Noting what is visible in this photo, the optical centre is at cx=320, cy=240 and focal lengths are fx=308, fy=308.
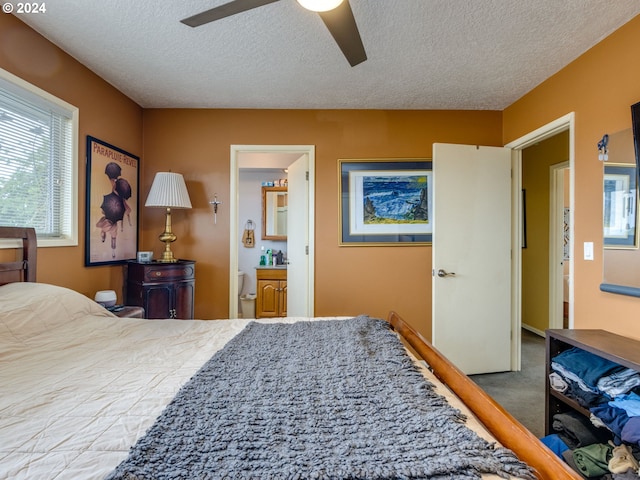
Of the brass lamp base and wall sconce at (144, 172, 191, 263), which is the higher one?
wall sconce at (144, 172, 191, 263)

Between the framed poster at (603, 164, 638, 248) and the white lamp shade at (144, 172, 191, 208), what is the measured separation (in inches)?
126

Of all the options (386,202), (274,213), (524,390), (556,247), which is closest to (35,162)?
(386,202)

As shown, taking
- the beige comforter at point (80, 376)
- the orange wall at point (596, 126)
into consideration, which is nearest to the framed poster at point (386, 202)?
the orange wall at point (596, 126)

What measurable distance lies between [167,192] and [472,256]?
2.85 meters

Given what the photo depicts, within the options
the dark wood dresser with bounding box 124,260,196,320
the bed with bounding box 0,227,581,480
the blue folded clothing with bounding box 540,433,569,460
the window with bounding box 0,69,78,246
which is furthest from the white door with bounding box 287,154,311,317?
the blue folded clothing with bounding box 540,433,569,460

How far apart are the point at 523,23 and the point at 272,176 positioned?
348 cm

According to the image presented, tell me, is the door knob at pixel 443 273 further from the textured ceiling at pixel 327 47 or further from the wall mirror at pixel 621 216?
the textured ceiling at pixel 327 47

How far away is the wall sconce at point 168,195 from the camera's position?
2.79 meters

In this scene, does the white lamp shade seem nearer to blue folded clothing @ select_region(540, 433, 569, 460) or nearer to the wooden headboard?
the wooden headboard

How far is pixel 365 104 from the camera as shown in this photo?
2998 mm

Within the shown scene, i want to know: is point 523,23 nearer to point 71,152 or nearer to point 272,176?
point 71,152

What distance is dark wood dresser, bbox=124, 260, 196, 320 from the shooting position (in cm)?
260

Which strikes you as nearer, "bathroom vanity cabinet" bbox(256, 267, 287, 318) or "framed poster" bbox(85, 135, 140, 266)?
"framed poster" bbox(85, 135, 140, 266)

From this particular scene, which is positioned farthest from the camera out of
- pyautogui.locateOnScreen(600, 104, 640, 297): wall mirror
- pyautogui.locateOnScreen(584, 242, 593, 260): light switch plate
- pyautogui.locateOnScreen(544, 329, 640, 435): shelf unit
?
pyautogui.locateOnScreen(584, 242, 593, 260): light switch plate
